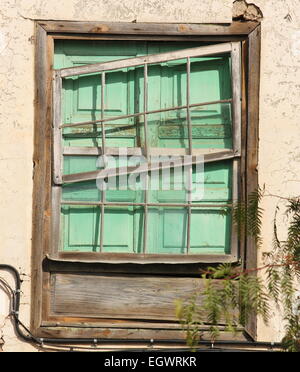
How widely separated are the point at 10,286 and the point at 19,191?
0.60 meters

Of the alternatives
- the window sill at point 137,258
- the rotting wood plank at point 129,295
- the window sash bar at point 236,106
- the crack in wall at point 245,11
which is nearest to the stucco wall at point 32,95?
Answer: the crack in wall at point 245,11

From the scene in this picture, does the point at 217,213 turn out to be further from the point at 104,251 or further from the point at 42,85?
the point at 42,85

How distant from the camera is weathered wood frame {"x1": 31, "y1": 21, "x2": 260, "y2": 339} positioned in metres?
4.86

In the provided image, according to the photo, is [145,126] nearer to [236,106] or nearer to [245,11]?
[236,106]

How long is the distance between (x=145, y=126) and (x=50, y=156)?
635mm

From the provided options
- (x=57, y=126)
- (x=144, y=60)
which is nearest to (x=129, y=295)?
(x=57, y=126)

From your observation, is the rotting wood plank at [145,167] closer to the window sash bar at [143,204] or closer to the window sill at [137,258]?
the window sash bar at [143,204]

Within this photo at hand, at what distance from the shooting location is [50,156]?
4.92 meters

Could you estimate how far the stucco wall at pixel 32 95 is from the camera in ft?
16.0

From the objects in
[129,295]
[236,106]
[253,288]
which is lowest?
[129,295]
